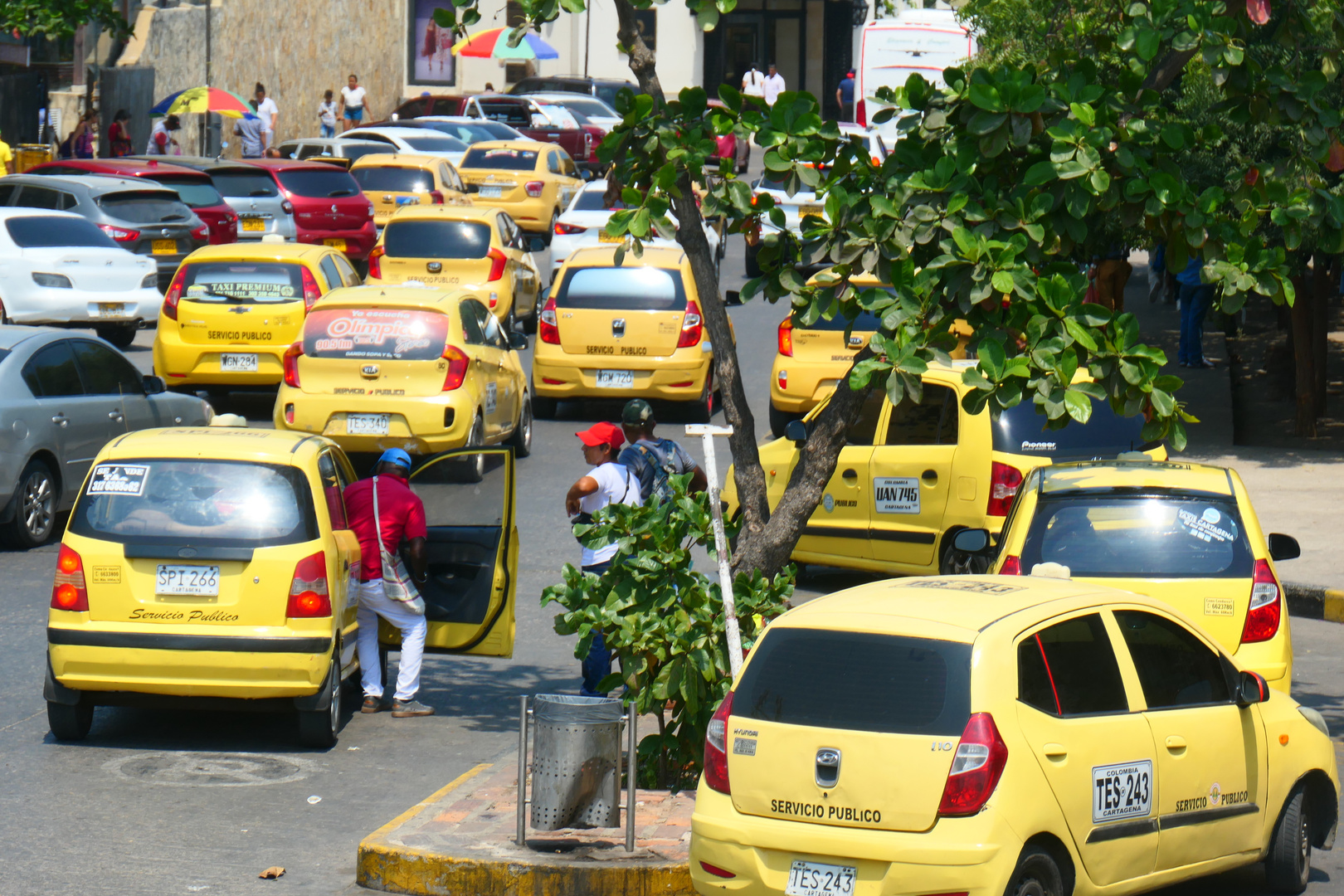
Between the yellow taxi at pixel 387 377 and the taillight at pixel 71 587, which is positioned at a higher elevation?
the yellow taxi at pixel 387 377

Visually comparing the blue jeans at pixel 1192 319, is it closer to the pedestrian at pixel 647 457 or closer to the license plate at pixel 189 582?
the pedestrian at pixel 647 457

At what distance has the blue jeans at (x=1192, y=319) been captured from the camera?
21594 mm

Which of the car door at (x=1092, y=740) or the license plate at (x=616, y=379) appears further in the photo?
the license plate at (x=616, y=379)

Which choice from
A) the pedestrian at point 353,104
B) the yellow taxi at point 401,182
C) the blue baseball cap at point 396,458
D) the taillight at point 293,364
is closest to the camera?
the blue baseball cap at point 396,458

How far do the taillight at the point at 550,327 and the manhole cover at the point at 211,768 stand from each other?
9850mm

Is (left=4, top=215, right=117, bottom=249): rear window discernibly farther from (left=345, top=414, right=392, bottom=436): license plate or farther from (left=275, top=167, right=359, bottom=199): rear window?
(left=345, top=414, right=392, bottom=436): license plate

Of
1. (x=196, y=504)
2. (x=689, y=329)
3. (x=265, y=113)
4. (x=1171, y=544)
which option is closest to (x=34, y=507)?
(x=196, y=504)

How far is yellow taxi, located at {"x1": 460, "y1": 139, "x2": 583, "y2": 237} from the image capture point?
31.3 m

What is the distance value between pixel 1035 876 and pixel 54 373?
9.99 metres

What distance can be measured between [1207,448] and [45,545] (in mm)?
11208

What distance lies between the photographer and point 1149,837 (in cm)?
646

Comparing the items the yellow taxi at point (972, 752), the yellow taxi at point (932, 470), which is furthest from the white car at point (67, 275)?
the yellow taxi at point (972, 752)

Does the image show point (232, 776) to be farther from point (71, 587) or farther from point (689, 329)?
point (689, 329)

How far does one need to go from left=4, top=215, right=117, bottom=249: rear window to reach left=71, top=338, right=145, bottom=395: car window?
276 inches
